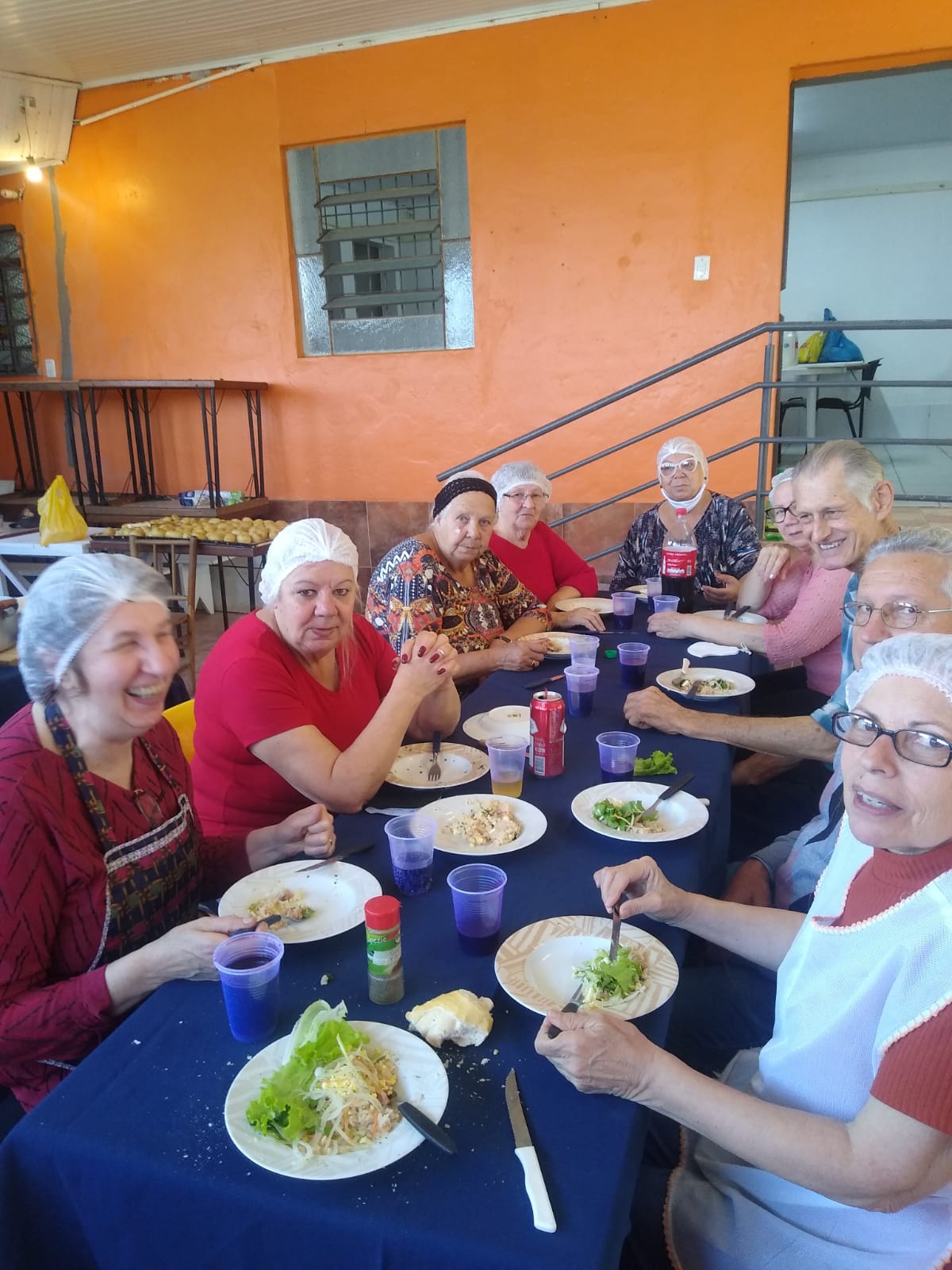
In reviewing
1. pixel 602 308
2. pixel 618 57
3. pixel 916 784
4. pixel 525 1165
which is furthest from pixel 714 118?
pixel 525 1165

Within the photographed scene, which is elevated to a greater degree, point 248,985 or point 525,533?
point 525,533

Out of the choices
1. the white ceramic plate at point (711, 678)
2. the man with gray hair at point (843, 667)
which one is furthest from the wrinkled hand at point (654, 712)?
the white ceramic plate at point (711, 678)

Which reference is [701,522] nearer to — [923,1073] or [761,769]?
[761,769]

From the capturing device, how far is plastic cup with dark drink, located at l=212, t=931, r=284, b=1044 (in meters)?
1.11

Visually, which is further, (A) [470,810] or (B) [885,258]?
(B) [885,258]

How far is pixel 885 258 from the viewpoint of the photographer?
34.7 ft

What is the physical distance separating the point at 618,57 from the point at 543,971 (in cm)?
608

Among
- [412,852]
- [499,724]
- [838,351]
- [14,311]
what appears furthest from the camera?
[838,351]

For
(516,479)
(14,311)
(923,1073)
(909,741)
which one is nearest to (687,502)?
(516,479)

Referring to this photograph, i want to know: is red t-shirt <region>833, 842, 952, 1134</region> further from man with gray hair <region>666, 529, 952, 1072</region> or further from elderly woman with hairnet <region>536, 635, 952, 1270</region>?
man with gray hair <region>666, 529, 952, 1072</region>

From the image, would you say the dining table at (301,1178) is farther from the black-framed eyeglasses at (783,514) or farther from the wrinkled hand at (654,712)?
the black-framed eyeglasses at (783,514)

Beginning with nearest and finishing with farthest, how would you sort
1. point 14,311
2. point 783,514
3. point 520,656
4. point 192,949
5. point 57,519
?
point 192,949 → point 520,656 → point 783,514 → point 57,519 → point 14,311

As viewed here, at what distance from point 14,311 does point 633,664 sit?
762 cm

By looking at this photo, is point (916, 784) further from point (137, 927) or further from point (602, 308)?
point (602, 308)
